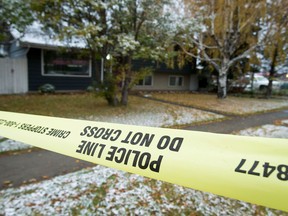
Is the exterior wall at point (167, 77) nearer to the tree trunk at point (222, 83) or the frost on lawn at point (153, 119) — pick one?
the tree trunk at point (222, 83)

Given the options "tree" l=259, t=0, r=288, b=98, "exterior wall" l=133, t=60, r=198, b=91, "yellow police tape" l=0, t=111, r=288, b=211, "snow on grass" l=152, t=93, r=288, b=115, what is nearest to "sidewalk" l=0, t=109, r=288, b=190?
"yellow police tape" l=0, t=111, r=288, b=211

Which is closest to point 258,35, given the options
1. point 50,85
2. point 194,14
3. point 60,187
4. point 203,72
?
point 194,14

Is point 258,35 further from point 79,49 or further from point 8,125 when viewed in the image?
point 8,125

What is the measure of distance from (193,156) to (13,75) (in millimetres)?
13711

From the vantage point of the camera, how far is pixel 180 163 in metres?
1.48

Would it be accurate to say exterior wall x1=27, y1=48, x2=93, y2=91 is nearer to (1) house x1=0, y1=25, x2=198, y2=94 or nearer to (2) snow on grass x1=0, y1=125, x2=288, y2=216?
(1) house x1=0, y1=25, x2=198, y2=94

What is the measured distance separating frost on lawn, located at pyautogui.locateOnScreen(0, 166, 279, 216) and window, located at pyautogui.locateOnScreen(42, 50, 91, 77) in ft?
36.1

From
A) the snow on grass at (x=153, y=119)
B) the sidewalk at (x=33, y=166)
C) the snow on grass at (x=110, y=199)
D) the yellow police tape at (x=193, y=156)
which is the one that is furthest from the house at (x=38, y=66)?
the yellow police tape at (x=193, y=156)

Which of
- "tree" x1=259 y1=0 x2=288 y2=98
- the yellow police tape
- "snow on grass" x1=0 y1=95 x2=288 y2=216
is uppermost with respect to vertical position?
"tree" x1=259 y1=0 x2=288 y2=98

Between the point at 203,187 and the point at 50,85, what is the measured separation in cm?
1369

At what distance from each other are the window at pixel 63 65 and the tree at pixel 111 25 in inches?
212

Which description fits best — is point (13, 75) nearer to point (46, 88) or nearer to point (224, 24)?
point (46, 88)

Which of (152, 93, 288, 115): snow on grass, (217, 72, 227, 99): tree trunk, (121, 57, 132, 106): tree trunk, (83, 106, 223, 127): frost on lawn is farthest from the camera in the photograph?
(217, 72, 227, 99): tree trunk

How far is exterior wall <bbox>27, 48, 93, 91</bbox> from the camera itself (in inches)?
511
